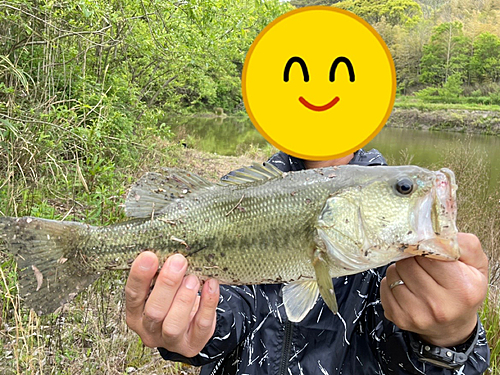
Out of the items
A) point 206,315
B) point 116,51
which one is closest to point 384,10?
point 116,51

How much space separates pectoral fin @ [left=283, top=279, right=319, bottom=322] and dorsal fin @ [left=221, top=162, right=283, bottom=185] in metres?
0.49

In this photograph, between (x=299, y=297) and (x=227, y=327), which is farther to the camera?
(x=227, y=327)

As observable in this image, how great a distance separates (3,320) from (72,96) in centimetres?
375

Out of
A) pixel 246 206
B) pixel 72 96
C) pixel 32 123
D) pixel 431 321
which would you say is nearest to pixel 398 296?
pixel 431 321

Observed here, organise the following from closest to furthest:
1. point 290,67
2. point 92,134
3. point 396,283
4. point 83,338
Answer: point 396,283 → point 290,67 → point 83,338 → point 92,134

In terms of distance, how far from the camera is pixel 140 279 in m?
1.58

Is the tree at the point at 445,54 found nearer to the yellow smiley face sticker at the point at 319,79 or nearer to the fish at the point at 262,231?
the yellow smiley face sticker at the point at 319,79

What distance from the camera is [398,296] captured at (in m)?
1.54

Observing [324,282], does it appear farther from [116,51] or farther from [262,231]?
[116,51]

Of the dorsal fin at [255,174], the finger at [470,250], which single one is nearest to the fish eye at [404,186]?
the finger at [470,250]

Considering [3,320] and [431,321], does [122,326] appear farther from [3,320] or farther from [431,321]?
[431,321]

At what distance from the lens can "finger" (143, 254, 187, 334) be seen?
61.4 inches

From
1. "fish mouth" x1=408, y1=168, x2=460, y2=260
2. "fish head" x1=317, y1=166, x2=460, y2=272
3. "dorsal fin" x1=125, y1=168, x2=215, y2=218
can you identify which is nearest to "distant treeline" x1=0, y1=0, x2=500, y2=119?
"dorsal fin" x1=125, y1=168, x2=215, y2=218

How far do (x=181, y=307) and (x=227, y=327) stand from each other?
0.47 m
